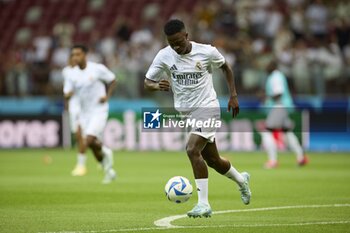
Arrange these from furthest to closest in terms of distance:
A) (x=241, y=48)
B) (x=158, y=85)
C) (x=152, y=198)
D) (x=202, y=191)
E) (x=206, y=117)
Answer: (x=241, y=48) < (x=152, y=198) < (x=206, y=117) < (x=158, y=85) < (x=202, y=191)

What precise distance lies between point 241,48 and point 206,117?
16688 millimetres

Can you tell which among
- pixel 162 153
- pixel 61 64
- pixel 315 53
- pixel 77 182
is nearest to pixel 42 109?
pixel 61 64

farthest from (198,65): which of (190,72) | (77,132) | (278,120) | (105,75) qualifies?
(278,120)

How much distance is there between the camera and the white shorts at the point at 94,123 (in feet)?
58.3

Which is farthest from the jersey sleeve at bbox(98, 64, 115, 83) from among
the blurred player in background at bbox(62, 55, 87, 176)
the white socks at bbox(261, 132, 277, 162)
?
the white socks at bbox(261, 132, 277, 162)

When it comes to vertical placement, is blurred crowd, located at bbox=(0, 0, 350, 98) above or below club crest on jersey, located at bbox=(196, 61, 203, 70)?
above

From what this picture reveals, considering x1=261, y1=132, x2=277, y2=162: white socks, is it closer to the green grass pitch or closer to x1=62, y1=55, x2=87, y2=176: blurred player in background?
the green grass pitch

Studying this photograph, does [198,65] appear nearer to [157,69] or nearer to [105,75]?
[157,69]

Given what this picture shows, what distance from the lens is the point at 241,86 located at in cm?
2723

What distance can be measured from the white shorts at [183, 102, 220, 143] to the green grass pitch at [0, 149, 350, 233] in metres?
1.07

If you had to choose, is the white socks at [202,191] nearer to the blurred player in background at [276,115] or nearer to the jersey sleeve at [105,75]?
the jersey sleeve at [105,75]

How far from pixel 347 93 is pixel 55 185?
41.7ft

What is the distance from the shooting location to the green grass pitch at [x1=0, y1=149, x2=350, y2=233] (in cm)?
1030

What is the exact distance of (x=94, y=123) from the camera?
17922 mm
